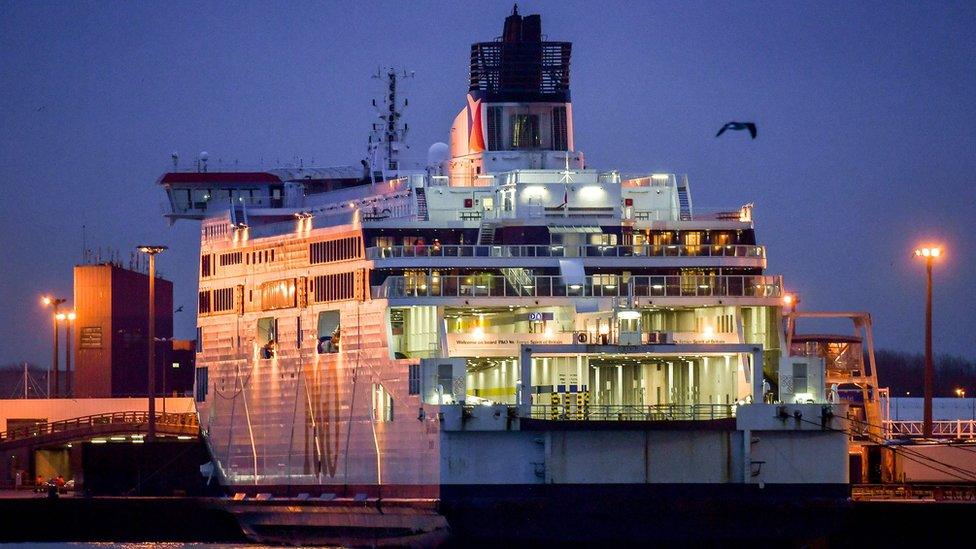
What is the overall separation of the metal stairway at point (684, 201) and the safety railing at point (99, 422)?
73.2 feet

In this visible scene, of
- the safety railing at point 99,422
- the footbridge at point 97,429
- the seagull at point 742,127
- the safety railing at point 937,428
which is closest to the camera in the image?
the seagull at point 742,127

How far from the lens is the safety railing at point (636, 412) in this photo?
166ft

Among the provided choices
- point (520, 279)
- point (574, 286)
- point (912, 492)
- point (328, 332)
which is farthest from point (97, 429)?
point (912, 492)

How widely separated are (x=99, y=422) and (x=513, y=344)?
27.9 m

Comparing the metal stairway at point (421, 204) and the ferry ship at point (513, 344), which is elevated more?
the metal stairway at point (421, 204)

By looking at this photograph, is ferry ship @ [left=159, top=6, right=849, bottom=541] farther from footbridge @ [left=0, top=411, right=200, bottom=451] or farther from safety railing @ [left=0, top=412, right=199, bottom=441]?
safety railing @ [left=0, top=412, right=199, bottom=441]

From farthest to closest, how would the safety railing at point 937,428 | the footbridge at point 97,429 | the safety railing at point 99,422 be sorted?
the safety railing at point 99,422, the footbridge at point 97,429, the safety railing at point 937,428

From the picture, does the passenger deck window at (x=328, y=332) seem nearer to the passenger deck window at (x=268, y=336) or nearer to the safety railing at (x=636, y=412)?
the passenger deck window at (x=268, y=336)

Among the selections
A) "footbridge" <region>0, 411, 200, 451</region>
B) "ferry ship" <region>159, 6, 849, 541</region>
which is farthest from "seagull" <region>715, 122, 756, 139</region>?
"footbridge" <region>0, 411, 200, 451</region>

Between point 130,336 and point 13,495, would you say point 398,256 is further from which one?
point 130,336

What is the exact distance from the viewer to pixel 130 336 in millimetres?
97000

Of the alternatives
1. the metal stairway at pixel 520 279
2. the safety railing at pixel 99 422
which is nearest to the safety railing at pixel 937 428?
the metal stairway at pixel 520 279

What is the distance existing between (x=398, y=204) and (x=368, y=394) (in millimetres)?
8231

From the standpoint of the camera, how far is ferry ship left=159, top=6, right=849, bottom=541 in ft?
163
